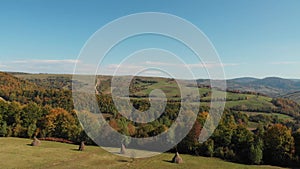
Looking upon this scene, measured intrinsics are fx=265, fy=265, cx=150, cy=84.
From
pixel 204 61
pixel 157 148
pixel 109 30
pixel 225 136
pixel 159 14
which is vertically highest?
pixel 159 14

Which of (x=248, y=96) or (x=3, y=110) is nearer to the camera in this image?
(x=3, y=110)

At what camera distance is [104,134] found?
41844 mm

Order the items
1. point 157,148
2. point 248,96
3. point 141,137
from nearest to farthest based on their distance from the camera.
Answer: point 157,148 < point 141,137 < point 248,96

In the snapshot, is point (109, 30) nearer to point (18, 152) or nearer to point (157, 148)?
point (18, 152)

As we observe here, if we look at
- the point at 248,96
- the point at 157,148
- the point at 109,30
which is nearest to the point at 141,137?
the point at 157,148

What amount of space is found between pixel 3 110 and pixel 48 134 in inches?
448

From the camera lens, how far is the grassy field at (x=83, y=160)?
27.7m

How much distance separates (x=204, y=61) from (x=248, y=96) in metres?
97.0

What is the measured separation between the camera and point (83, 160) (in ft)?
100

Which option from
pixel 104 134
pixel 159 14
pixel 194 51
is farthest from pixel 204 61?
pixel 104 134

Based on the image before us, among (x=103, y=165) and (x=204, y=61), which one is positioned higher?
(x=204, y=61)

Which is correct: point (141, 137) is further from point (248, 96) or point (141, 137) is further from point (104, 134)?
point (248, 96)

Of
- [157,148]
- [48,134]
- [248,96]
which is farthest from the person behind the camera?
[248,96]

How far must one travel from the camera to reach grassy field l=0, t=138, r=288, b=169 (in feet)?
90.9
